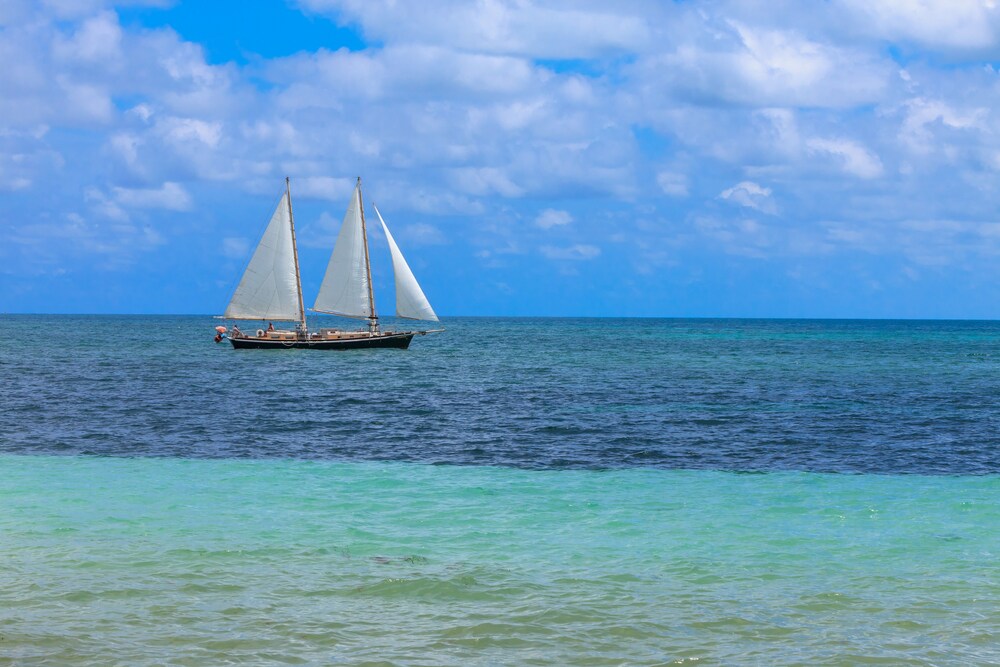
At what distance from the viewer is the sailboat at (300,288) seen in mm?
81000

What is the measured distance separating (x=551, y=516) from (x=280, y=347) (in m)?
68.1

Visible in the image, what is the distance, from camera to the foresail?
82.7 meters

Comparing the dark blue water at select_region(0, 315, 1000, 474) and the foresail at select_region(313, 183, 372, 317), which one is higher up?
the foresail at select_region(313, 183, 372, 317)

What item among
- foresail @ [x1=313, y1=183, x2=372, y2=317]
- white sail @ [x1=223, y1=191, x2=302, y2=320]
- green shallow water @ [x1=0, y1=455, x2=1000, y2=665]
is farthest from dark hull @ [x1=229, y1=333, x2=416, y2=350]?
green shallow water @ [x1=0, y1=455, x2=1000, y2=665]

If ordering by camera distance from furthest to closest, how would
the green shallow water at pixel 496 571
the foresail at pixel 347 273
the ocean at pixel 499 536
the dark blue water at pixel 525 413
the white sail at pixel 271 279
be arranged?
the foresail at pixel 347 273 < the white sail at pixel 271 279 < the dark blue water at pixel 525 413 < the ocean at pixel 499 536 < the green shallow water at pixel 496 571

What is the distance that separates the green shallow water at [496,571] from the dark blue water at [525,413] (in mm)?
5155

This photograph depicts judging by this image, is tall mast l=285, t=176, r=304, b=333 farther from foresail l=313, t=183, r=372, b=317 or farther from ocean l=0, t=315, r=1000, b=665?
ocean l=0, t=315, r=1000, b=665

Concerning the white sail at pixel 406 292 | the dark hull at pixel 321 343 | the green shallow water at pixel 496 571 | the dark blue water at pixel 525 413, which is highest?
the white sail at pixel 406 292

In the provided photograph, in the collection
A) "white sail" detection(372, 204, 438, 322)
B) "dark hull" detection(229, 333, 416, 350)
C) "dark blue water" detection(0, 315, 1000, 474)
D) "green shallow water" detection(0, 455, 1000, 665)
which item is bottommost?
"green shallow water" detection(0, 455, 1000, 665)

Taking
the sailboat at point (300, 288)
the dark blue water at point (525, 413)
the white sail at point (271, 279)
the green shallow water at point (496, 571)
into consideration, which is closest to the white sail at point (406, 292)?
the sailboat at point (300, 288)

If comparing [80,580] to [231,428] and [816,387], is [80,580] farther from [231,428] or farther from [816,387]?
[816,387]

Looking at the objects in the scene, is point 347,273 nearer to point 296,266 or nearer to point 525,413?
point 296,266

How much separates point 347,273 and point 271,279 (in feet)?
20.4

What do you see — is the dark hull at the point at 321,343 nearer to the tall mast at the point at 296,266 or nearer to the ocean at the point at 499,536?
the tall mast at the point at 296,266
